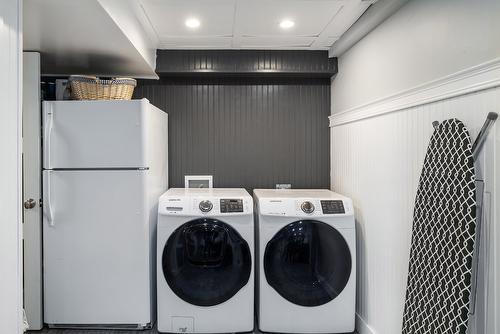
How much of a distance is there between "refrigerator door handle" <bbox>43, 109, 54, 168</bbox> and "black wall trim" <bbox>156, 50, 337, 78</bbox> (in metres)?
0.96

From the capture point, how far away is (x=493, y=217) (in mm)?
1278

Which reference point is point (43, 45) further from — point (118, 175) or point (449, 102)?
point (449, 102)

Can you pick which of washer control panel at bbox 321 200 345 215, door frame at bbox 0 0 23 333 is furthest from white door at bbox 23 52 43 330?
washer control panel at bbox 321 200 345 215

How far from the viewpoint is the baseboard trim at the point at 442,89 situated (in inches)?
50.6

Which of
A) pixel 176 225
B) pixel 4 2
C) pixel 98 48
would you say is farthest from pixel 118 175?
pixel 4 2

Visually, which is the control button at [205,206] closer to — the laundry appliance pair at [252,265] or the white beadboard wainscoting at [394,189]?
the laundry appliance pair at [252,265]

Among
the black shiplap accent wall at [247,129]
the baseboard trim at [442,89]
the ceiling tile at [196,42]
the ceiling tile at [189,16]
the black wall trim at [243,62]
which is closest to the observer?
the baseboard trim at [442,89]

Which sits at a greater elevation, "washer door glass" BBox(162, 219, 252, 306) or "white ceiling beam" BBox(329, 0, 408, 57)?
"white ceiling beam" BBox(329, 0, 408, 57)

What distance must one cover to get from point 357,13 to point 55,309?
9.68ft

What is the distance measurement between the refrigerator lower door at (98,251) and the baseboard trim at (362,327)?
1564 millimetres

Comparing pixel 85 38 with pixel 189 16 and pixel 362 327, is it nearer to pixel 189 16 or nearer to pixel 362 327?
pixel 189 16

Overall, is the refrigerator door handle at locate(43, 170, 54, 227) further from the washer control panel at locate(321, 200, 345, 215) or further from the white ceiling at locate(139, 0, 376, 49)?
the washer control panel at locate(321, 200, 345, 215)

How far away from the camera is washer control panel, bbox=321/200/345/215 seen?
2.41m

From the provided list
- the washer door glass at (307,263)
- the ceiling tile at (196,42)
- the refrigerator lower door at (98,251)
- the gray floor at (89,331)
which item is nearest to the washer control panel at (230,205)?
the washer door glass at (307,263)
